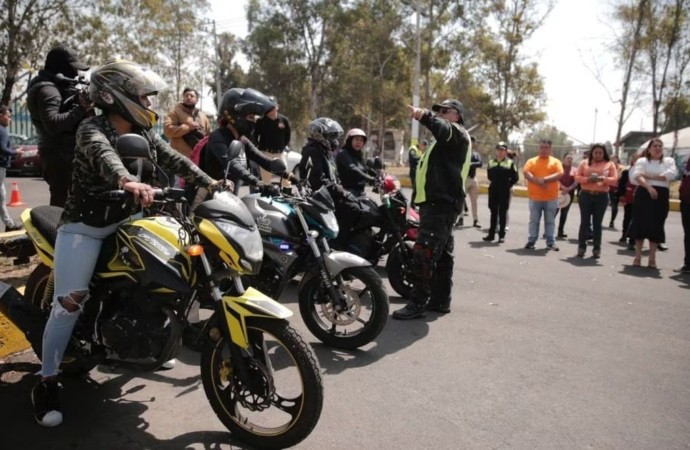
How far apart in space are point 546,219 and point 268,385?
25.5 feet

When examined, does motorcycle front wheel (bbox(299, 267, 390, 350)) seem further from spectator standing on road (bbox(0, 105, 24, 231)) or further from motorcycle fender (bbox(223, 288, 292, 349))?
spectator standing on road (bbox(0, 105, 24, 231))

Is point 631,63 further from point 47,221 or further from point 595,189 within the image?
point 47,221

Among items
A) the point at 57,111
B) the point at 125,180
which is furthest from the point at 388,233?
the point at 125,180

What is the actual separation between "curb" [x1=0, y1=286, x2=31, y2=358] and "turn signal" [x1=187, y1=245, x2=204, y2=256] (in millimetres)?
2019

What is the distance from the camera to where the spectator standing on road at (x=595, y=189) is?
8539 mm

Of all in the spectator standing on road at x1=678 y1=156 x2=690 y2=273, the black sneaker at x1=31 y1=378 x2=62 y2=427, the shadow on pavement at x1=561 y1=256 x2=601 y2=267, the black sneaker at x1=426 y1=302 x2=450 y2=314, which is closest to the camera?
the black sneaker at x1=31 y1=378 x2=62 y2=427

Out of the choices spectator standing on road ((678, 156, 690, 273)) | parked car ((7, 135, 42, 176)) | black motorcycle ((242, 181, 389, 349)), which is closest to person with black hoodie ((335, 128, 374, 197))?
black motorcycle ((242, 181, 389, 349))

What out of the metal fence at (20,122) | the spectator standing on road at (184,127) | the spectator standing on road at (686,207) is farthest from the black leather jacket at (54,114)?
the metal fence at (20,122)

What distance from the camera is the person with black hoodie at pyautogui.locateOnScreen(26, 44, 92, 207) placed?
437 centimetres

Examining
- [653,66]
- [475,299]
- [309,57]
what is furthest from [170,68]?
[475,299]

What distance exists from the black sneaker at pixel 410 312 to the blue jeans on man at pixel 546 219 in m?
4.84

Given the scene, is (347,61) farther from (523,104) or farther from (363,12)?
(523,104)

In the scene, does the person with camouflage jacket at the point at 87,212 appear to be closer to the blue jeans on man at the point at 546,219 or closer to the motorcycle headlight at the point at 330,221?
the motorcycle headlight at the point at 330,221

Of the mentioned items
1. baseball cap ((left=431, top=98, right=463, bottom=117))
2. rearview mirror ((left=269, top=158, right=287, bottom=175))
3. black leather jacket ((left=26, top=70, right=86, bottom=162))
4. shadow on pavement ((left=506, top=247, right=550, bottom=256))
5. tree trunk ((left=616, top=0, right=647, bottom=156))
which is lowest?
shadow on pavement ((left=506, top=247, right=550, bottom=256))
